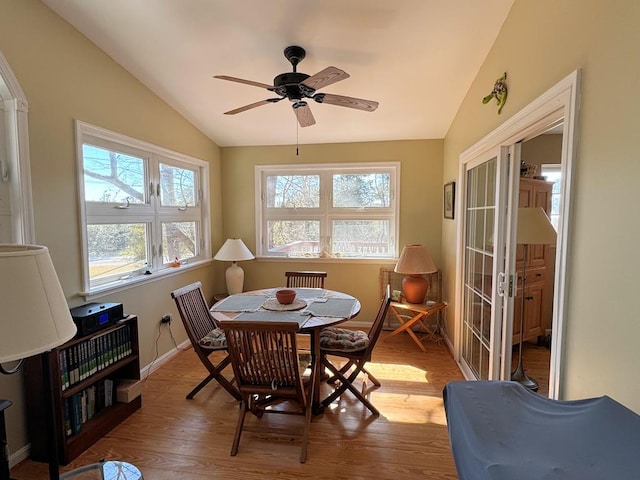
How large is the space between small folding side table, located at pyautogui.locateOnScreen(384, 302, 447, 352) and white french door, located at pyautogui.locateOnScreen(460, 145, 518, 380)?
39 centimetres

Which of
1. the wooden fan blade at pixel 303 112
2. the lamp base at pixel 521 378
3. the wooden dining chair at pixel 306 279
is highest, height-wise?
the wooden fan blade at pixel 303 112

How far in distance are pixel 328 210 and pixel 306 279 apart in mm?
1068

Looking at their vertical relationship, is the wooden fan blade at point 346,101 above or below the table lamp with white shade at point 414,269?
above

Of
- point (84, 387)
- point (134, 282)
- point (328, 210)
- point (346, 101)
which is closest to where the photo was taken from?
point (84, 387)

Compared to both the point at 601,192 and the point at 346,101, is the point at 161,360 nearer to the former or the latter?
the point at 346,101

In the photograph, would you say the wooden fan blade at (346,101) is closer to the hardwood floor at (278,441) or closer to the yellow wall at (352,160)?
the yellow wall at (352,160)

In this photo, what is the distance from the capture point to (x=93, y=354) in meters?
2.09

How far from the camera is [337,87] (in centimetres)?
278

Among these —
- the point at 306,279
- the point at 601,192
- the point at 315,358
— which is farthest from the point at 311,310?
the point at 601,192

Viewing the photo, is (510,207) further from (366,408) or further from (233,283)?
(233,283)

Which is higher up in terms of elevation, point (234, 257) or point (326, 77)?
point (326, 77)

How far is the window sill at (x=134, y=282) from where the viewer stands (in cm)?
234

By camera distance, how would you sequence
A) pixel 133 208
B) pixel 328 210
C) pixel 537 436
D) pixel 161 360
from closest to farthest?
pixel 537 436 → pixel 133 208 → pixel 161 360 → pixel 328 210

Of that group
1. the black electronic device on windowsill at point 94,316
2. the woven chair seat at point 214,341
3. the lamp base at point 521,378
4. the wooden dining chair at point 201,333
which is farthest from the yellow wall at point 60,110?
the lamp base at point 521,378
